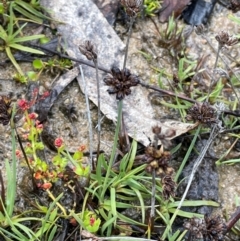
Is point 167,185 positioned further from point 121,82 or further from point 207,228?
point 121,82

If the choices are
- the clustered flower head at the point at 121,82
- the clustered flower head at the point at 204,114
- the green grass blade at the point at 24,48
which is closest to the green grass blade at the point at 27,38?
the green grass blade at the point at 24,48

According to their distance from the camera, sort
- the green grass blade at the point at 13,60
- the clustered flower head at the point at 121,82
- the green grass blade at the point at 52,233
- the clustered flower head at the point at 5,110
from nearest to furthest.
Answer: the clustered flower head at the point at 5,110, the clustered flower head at the point at 121,82, the green grass blade at the point at 52,233, the green grass blade at the point at 13,60

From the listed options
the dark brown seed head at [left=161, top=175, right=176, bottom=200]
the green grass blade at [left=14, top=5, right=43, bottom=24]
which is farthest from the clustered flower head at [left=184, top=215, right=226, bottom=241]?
the green grass blade at [left=14, top=5, right=43, bottom=24]

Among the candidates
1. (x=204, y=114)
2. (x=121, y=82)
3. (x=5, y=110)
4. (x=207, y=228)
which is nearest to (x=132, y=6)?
(x=121, y=82)

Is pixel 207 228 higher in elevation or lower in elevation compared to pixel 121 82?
lower

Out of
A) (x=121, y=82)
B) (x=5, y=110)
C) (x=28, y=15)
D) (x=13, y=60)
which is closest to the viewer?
(x=5, y=110)

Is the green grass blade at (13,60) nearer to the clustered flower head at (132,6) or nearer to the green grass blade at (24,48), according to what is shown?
the green grass blade at (24,48)

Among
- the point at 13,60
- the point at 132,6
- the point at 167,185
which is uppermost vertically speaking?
the point at 132,6

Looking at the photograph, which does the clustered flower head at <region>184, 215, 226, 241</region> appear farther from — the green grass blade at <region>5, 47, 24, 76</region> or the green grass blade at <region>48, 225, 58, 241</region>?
the green grass blade at <region>5, 47, 24, 76</region>
